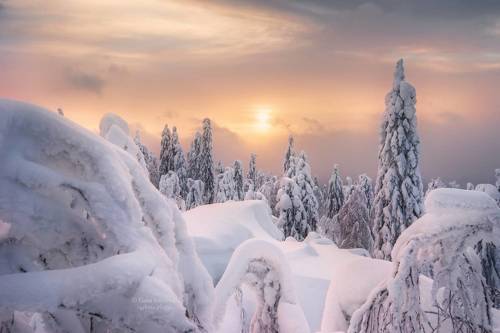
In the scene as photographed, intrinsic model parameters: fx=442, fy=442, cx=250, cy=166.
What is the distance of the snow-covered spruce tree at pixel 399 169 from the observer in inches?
917

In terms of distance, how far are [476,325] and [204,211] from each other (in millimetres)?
9568

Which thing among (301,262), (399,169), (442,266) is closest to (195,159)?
(399,169)

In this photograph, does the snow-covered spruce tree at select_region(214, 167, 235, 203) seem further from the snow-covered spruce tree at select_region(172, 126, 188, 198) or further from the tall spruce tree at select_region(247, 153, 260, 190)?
the tall spruce tree at select_region(247, 153, 260, 190)

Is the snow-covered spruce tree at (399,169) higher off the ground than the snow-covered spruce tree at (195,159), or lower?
higher

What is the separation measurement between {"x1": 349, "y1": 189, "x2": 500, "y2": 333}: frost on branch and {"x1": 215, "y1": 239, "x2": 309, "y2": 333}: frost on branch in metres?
1.49

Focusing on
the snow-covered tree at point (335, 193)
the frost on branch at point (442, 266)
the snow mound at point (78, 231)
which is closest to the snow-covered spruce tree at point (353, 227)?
the snow-covered tree at point (335, 193)

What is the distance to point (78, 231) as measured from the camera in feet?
6.27

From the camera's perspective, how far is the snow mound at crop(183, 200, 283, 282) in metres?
9.45

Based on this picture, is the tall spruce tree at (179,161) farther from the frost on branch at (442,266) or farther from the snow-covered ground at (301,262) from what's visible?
the frost on branch at (442,266)

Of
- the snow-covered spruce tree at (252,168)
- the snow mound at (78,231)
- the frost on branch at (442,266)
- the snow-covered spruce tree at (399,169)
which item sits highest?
the snow mound at (78,231)

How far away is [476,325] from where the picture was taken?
325 centimetres

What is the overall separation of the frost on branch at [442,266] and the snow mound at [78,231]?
1.73 m

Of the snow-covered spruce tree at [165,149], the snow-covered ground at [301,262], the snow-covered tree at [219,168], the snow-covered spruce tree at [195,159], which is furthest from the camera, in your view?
the snow-covered tree at [219,168]

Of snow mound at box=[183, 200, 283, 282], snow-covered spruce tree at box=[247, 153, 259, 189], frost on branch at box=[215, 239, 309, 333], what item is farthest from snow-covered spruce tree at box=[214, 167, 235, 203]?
frost on branch at box=[215, 239, 309, 333]
